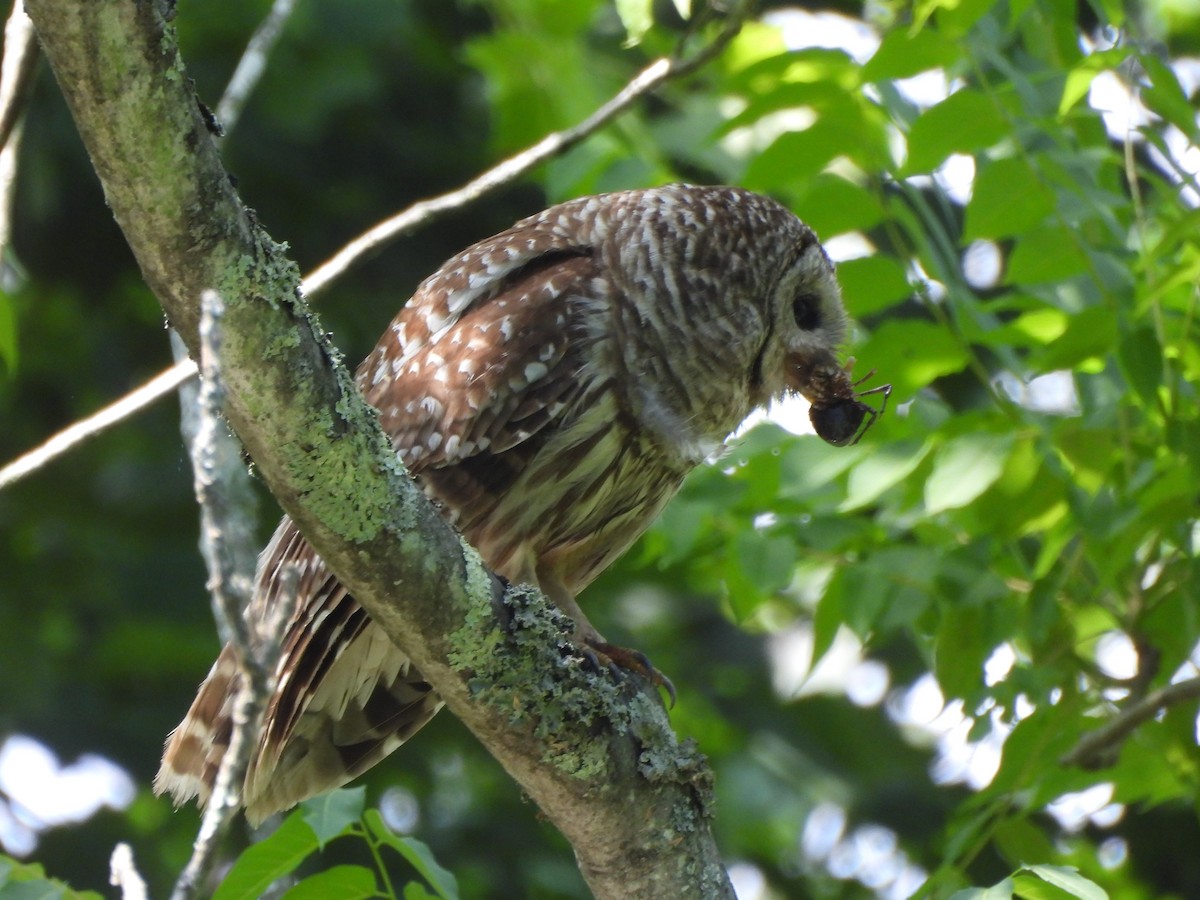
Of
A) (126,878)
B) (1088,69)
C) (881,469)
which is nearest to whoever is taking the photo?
(126,878)

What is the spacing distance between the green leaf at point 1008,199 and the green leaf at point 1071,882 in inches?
48.4

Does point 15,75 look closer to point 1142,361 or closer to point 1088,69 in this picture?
point 1088,69

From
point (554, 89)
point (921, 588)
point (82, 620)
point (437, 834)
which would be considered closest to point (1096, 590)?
point (921, 588)

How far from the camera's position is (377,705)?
11.7 ft

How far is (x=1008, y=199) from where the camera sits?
2959mm

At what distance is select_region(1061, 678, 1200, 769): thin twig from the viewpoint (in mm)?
3111

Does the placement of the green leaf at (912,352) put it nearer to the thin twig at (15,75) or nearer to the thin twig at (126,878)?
the thin twig at (15,75)

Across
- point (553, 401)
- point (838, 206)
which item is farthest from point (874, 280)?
point (553, 401)

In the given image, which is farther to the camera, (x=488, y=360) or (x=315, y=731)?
(x=315, y=731)

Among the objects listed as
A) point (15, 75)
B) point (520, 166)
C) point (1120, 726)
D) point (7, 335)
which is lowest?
point (1120, 726)

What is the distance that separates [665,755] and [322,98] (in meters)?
4.01

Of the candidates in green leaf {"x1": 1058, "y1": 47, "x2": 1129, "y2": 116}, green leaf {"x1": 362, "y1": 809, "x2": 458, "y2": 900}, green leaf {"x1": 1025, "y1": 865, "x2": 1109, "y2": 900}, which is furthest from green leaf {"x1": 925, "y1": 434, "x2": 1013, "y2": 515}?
green leaf {"x1": 362, "y1": 809, "x2": 458, "y2": 900}

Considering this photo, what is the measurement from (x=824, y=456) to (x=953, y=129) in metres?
0.77

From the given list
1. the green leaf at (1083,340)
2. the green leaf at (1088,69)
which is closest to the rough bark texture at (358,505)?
the green leaf at (1083,340)
